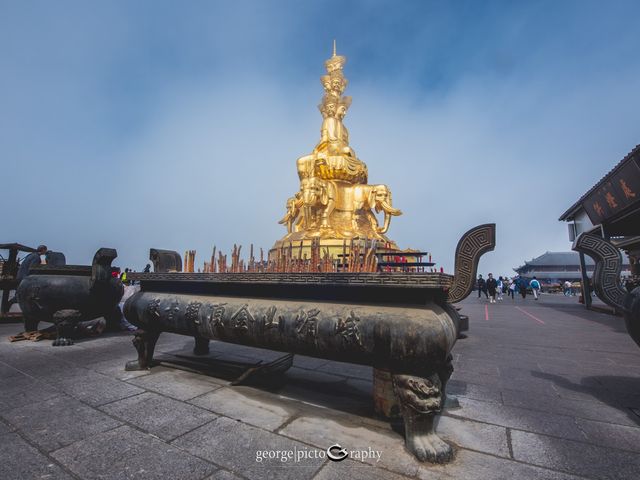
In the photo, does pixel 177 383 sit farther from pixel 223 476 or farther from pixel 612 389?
pixel 612 389

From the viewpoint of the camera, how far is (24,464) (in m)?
1.80

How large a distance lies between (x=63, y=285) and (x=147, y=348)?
9.41 feet

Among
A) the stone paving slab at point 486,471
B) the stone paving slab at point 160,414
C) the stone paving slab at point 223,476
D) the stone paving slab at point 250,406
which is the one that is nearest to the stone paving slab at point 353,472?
the stone paving slab at point 486,471

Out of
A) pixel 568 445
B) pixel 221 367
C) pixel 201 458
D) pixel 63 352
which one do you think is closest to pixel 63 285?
pixel 63 352

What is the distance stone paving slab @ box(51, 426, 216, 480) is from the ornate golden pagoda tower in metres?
10.0

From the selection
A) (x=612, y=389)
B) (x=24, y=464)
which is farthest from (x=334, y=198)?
(x=24, y=464)

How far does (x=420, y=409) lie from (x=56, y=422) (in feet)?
8.74

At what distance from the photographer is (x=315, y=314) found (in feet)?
8.08

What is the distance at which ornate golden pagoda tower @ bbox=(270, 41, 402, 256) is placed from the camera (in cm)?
1243

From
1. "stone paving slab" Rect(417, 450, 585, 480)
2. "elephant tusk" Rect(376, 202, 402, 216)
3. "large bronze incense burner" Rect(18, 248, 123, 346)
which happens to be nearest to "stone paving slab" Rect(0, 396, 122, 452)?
"stone paving slab" Rect(417, 450, 585, 480)

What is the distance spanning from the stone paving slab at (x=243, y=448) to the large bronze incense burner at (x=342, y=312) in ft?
2.06

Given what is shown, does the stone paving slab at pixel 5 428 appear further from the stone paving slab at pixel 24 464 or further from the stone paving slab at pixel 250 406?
the stone paving slab at pixel 250 406

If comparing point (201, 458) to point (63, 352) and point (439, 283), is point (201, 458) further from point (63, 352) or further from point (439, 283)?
point (63, 352)

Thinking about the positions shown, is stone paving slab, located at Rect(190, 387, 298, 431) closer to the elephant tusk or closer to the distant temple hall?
the elephant tusk
